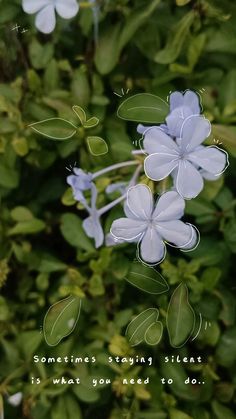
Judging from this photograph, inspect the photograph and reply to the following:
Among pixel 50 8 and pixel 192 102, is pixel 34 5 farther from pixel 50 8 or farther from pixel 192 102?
pixel 192 102

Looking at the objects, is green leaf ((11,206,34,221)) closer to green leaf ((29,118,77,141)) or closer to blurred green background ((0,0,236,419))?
blurred green background ((0,0,236,419))

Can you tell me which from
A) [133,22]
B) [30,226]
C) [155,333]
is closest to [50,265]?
Answer: [30,226]

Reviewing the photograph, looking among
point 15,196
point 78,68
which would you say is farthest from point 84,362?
point 78,68

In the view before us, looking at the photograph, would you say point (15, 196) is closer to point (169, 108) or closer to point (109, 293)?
point (109, 293)

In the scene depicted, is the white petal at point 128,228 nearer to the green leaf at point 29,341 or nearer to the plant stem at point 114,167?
the plant stem at point 114,167

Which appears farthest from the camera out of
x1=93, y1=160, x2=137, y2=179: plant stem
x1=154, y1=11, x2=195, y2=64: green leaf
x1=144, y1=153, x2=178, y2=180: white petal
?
x1=154, y1=11, x2=195, y2=64: green leaf

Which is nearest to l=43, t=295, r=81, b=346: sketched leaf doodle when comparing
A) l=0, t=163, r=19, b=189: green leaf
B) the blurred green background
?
the blurred green background
